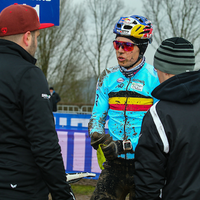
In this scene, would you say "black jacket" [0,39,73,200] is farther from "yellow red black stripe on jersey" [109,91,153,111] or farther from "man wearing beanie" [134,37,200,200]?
"yellow red black stripe on jersey" [109,91,153,111]

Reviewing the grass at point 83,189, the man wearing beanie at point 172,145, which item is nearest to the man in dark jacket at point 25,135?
the man wearing beanie at point 172,145

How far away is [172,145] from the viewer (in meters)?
1.65

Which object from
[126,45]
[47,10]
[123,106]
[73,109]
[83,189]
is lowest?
[73,109]

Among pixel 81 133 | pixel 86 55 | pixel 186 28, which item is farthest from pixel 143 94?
pixel 86 55

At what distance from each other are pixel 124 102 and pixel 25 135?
1203 mm

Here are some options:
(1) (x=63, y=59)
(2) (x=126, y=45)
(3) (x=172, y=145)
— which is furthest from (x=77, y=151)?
(1) (x=63, y=59)

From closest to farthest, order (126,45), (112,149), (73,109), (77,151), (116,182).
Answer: (112,149) → (116,182) → (126,45) → (77,151) → (73,109)

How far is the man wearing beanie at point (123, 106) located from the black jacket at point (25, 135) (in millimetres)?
805

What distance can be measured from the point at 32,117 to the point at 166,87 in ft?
3.19

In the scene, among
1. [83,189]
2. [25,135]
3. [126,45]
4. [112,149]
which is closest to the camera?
[25,135]

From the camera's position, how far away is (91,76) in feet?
74.7

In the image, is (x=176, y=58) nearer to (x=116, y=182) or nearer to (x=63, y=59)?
(x=116, y=182)

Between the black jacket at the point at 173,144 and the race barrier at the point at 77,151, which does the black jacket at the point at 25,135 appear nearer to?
the black jacket at the point at 173,144

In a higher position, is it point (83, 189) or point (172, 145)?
point (172, 145)
